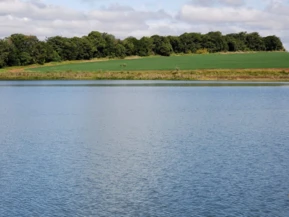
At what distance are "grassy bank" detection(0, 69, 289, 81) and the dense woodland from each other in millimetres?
22766

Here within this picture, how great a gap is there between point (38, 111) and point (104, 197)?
2758cm

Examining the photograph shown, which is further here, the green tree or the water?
the green tree

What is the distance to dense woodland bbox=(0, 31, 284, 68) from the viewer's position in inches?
4776

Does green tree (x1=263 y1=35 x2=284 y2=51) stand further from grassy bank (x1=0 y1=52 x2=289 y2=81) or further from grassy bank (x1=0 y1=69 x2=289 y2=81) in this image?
grassy bank (x1=0 y1=69 x2=289 y2=81)

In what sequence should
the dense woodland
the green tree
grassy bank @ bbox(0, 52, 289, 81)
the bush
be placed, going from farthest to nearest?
the green tree
the bush
the dense woodland
grassy bank @ bbox(0, 52, 289, 81)

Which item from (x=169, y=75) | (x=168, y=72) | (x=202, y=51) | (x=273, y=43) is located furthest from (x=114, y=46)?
(x=273, y=43)

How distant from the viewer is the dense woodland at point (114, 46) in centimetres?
12131

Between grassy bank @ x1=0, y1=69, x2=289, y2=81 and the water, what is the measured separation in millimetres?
42375

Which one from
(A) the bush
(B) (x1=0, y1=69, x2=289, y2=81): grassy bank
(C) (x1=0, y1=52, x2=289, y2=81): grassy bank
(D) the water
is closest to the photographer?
(D) the water

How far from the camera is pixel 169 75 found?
292 feet

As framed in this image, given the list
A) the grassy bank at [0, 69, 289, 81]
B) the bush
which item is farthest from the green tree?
the grassy bank at [0, 69, 289, 81]

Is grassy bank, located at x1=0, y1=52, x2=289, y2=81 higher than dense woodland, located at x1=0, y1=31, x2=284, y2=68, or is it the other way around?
dense woodland, located at x1=0, y1=31, x2=284, y2=68

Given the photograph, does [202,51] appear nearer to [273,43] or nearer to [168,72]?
[273,43]

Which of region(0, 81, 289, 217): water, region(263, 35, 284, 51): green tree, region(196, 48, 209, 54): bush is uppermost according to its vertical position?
region(263, 35, 284, 51): green tree
